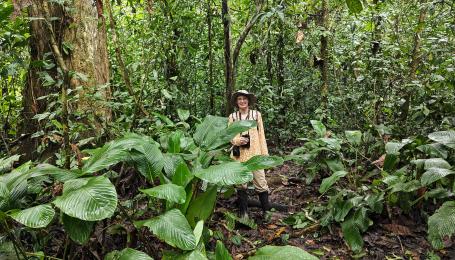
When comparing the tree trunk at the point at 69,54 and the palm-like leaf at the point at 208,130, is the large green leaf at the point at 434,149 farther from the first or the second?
the tree trunk at the point at 69,54

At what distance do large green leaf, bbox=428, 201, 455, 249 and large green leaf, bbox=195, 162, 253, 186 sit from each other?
1.56 m

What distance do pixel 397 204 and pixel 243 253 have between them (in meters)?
1.60

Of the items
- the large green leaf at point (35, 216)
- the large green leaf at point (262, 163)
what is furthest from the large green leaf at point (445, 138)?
the large green leaf at point (35, 216)

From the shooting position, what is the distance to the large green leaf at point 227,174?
2.51 metres

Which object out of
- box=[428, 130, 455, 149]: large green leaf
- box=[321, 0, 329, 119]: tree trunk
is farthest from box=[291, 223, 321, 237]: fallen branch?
box=[321, 0, 329, 119]: tree trunk

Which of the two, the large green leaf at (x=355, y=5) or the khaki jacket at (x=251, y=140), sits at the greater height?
the large green leaf at (x=355, y=5)

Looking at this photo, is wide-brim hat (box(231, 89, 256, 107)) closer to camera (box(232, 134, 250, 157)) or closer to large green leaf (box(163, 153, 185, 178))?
camera (box(232, 134, 250, 157))

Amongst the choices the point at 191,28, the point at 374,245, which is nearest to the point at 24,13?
the point at 191,28

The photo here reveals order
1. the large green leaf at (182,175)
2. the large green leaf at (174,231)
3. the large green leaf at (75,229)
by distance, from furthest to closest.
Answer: the large green leaf at (182,175) → the large green leaf at (174,231) → the large green leaf at (75,229)

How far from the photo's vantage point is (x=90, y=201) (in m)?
2.01

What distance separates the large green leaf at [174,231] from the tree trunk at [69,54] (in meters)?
2.05

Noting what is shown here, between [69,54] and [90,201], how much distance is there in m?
2.76

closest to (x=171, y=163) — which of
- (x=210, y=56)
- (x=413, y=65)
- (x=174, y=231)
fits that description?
(x=174, y=231)

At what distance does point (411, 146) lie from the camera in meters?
4.02
